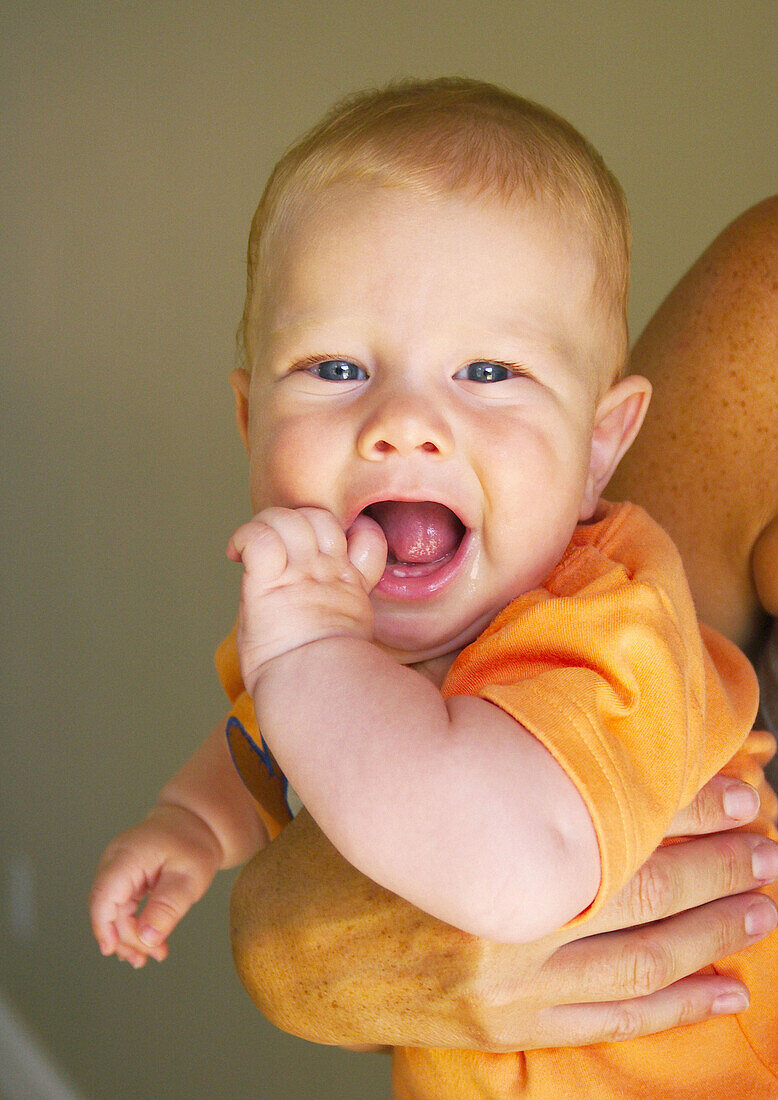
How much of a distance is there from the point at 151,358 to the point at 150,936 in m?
1.70

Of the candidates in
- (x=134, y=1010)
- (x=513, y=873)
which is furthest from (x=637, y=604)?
(x=134, y=1010)

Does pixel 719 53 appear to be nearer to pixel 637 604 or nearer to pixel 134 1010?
pixel 637 604

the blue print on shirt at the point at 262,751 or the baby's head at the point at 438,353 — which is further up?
the baby's head at the point at 438,353

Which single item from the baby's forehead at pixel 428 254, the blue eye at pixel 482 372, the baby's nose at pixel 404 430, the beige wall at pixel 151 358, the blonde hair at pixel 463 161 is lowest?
the beige wall at pixel 151 358

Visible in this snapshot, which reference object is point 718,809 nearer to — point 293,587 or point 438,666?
point 438,666

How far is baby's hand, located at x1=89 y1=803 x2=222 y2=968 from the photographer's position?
0.89 metres

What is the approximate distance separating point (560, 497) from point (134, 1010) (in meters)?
2.04

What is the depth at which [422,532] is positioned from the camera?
874 millimetres

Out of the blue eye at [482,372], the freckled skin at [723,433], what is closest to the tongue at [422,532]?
the blue eye at [482,372]

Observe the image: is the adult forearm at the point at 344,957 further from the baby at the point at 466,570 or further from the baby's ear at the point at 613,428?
the baby's ear at the point at 613,428

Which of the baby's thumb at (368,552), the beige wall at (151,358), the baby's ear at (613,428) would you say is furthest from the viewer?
the beige wall at (151,358)

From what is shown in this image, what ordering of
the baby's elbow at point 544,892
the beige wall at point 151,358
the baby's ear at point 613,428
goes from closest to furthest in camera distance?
the baby's elbow at point 544,892, the baby's ear at point 613,428, the beige wall at point 151,358

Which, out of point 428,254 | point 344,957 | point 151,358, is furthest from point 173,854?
point 151,358

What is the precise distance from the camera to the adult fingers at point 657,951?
0.81 metres
